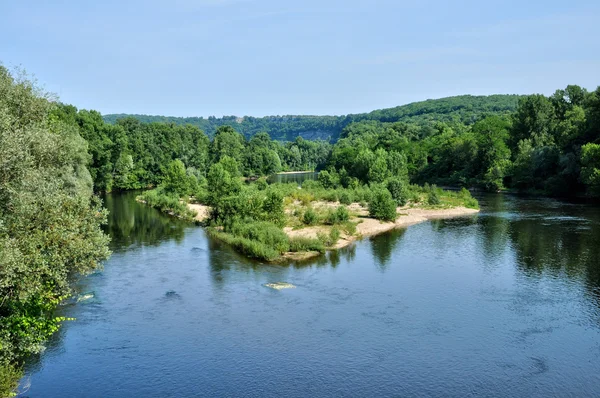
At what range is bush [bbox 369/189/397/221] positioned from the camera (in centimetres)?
5909

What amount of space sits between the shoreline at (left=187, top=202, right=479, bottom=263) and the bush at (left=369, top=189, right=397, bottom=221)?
2.23 feet

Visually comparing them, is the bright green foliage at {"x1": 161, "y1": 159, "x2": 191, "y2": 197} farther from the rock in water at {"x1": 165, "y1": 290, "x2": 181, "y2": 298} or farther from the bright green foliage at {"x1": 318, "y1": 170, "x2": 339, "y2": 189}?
the rock in water at {"x1": 165, "y1": 290, "x2": 181, "y2": 298}

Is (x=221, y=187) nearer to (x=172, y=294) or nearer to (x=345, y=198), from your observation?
(x=345, y=198)

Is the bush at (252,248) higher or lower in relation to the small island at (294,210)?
lower

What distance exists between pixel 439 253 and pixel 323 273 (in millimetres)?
11426

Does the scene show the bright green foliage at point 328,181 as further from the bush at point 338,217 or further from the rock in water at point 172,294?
the rock in water at point 172,294

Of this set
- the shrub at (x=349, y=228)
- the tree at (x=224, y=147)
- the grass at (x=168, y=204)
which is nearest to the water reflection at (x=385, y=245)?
the shrub at (x=349, y=228)

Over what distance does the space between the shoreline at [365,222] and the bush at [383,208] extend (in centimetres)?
68

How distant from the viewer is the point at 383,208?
59062 mm

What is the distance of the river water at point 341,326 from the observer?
22.7 meters

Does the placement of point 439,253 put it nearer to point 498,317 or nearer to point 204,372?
point 498,317

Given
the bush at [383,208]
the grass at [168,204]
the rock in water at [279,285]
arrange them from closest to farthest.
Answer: the rock in water at [279,285] → the bush at [383,208] → the grass at [168,204]

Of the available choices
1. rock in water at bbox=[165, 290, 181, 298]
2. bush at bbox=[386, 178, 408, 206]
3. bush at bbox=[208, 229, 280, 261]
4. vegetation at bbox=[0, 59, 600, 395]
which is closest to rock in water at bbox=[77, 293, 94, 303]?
vegetation at bbox=[0, 59, 600, 395]

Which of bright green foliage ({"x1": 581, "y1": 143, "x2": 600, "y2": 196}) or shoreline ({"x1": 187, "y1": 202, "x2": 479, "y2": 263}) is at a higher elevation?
bright green foliage ({"x1": 581, "y1": 143, "x2": 600, "y2": 196})
